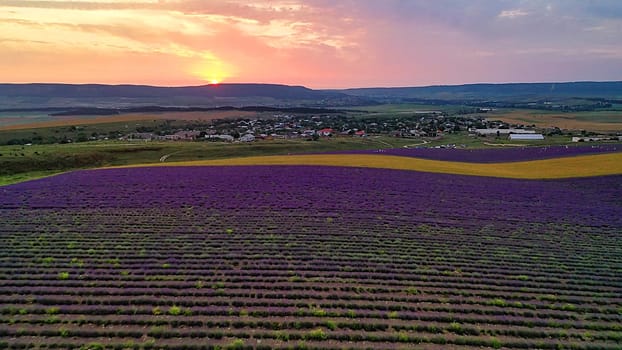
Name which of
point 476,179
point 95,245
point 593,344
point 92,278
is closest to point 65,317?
point 92,278

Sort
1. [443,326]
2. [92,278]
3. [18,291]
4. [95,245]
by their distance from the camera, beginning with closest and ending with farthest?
1. [443,326]
2. [18,291]
3. [92,278]
4. [95,245]

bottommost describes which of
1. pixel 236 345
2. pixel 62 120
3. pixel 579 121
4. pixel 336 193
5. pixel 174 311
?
pixel 236 345

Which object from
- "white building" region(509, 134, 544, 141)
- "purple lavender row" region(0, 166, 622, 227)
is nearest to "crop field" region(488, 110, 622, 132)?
"white building" region(509, 134, 544, 141)

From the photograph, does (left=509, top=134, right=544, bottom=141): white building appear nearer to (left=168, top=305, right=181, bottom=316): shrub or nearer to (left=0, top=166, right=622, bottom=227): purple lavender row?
(left=0, top=166, right=622, bottom=227): purple lavender row

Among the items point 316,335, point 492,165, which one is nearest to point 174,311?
point 316,335

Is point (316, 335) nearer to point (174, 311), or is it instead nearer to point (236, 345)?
point (236, 345)

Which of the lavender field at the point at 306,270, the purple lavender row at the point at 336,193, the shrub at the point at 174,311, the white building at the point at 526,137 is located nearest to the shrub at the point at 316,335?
the lavender field at the point at 306,270

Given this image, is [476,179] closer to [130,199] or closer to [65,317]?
[130,199]
